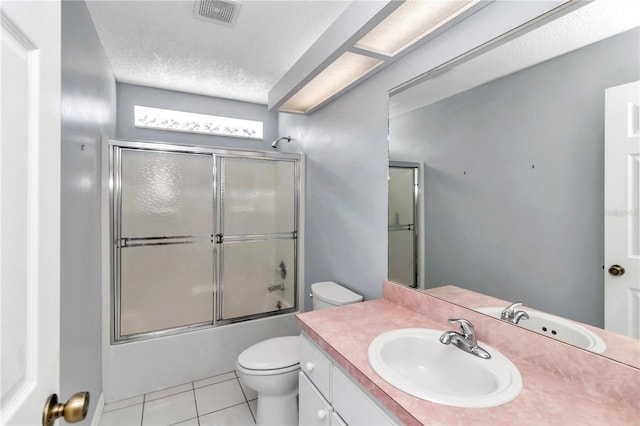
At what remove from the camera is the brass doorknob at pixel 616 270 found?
883 mm

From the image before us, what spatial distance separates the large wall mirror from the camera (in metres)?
0.88

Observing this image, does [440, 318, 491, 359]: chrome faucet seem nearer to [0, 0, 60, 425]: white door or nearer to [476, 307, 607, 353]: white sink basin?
[476, 307, 607, 353]: white sink basin

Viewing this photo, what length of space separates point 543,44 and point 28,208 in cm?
151

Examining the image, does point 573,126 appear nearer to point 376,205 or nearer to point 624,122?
point 624,122

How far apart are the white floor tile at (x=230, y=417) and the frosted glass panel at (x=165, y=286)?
715 mm

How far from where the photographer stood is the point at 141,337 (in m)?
2.24

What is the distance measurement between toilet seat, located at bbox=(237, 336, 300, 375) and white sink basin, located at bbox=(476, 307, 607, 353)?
122 centimetres

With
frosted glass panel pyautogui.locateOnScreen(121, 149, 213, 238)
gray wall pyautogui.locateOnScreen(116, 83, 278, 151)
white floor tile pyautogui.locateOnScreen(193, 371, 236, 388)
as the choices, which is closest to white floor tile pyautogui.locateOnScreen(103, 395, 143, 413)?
white floor tile pyautogui.locateOnScreen(193, 371, 236, 388)

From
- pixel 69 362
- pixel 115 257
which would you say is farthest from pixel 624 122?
pixel 115 257

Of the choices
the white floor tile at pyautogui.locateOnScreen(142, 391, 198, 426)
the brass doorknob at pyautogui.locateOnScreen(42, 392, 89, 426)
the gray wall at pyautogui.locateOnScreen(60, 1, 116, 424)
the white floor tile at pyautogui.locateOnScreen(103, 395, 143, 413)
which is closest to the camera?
the brass doorknob at pyautogui.locateOnScreen(42, 392, 89, 426)

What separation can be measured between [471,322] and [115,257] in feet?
7.64

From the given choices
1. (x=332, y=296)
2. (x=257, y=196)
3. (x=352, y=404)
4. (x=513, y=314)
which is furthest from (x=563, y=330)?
(x=257, y=196)

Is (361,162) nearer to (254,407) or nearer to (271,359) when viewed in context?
(271,359)

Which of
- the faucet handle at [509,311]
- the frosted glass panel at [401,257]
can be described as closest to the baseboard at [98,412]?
the frosted glass panel at [401,257]
